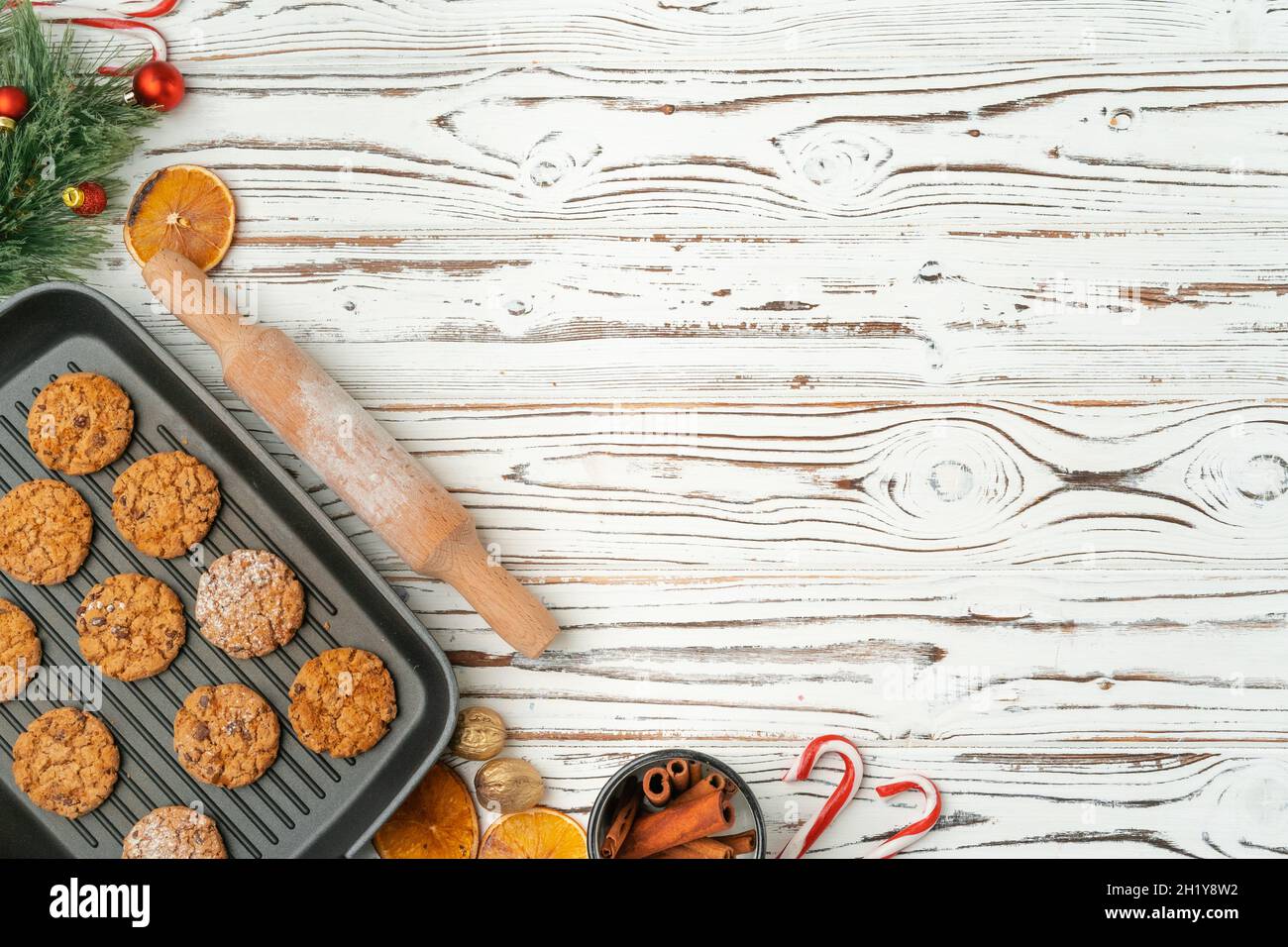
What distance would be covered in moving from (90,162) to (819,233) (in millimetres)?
1204

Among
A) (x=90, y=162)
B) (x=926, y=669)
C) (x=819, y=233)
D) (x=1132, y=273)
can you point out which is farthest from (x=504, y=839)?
(x=1132, y=273)

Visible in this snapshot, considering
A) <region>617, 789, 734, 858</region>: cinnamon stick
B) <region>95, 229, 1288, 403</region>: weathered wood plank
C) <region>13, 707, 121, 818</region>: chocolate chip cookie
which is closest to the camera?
<region>617, 789, 734, 858</region>: cinnamon stick

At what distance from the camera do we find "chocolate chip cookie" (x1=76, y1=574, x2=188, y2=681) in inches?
56.8

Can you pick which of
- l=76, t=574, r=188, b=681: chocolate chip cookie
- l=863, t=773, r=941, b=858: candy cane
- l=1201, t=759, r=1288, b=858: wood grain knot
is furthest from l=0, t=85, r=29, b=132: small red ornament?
l=1201, t=759, r=1288, b=858: wood grain knot

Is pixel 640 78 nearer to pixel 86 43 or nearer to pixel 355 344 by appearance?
pixel 355 344

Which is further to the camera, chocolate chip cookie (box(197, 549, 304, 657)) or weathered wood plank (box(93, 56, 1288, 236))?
weathered wood plank (box(93, 56, 1288, 236))

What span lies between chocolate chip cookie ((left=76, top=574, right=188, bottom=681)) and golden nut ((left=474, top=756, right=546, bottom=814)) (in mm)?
555

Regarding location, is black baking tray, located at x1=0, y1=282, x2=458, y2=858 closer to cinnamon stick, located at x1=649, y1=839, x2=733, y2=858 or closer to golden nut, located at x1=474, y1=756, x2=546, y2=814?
golden nut, located at x1=474, y1=756, x2=546, y2=814

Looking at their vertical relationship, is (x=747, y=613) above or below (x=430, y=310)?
below

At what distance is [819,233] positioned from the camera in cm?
154

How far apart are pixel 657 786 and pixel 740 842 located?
17cm

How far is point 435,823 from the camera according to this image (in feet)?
4.82

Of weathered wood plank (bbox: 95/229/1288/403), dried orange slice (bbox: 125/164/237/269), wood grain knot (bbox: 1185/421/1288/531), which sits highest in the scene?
dried orange slice (bbox: 125/164/237/269)

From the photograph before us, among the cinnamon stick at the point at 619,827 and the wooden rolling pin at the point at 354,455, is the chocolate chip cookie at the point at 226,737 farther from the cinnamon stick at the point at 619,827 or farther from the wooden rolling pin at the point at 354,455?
the cinnamon stick at the point at 619,827
